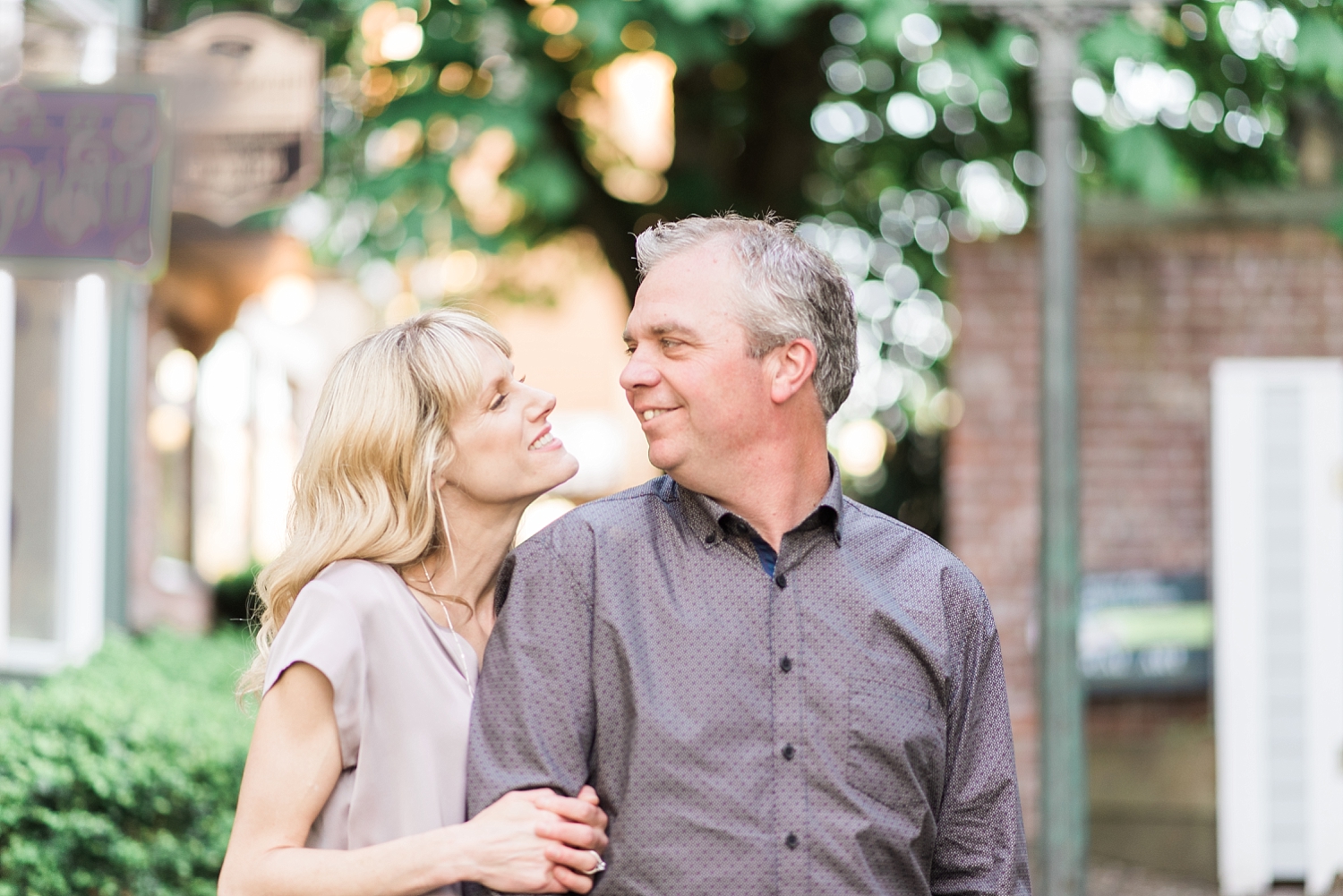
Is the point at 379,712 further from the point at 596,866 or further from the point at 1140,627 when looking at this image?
the point at 1140,627

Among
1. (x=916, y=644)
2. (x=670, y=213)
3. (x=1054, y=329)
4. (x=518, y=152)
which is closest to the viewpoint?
(x=916, y=644)

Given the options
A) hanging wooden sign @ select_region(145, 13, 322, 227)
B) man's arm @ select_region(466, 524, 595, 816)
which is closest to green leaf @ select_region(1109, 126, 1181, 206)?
hanging wooden sign @ select_region(145, 13, 322, 227)

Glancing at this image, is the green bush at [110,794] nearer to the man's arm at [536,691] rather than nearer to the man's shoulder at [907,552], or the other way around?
the man's arm at [536,691]

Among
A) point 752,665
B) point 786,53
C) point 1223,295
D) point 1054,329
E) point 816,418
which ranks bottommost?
point 752,665

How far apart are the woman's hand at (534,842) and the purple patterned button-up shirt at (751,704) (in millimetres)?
36

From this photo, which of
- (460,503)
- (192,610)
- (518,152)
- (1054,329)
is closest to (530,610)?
(460,503)

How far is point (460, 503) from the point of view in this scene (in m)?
2.31

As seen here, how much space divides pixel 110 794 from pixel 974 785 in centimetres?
238

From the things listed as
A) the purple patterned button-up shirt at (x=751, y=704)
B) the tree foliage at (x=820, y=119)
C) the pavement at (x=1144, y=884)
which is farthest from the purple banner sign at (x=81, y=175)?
the pavement at (x=1144, y=884)

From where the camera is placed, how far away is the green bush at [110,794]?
349 centimetres

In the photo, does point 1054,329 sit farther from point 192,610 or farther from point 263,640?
point 192,610

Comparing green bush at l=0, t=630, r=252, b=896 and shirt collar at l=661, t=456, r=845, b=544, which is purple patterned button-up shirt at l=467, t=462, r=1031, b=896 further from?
green bush at l=0, t=630, r=252, b=896

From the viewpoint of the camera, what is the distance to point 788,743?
6.72 ft

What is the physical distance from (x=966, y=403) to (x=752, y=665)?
445cm
